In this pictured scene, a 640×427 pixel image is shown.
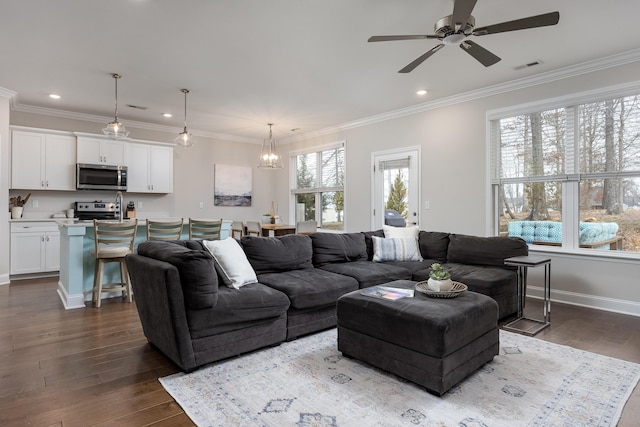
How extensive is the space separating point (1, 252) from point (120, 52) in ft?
11.8

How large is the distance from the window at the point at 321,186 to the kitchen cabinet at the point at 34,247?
4.46 m

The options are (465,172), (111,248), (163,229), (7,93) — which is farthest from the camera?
(465,172)

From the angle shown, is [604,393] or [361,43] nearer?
[604,393]

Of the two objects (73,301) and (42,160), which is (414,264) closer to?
(73,301)

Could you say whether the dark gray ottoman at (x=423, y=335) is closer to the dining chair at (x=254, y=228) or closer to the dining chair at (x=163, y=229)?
the dining chair at (x=163, y=229)

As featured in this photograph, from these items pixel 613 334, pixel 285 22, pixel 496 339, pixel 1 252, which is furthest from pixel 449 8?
pixel 1 252

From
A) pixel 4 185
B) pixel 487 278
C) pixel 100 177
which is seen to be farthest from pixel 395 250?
pixel 4 185

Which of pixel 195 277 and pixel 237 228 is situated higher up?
pixel 237 228

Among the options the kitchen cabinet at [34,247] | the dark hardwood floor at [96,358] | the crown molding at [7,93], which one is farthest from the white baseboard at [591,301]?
the crown molding at [7,93]

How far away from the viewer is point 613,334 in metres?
3.15

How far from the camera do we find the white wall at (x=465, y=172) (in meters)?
3.88

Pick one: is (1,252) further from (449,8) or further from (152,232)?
(449,8)

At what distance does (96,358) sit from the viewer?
2631mm

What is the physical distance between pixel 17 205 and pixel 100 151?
1455 mm
